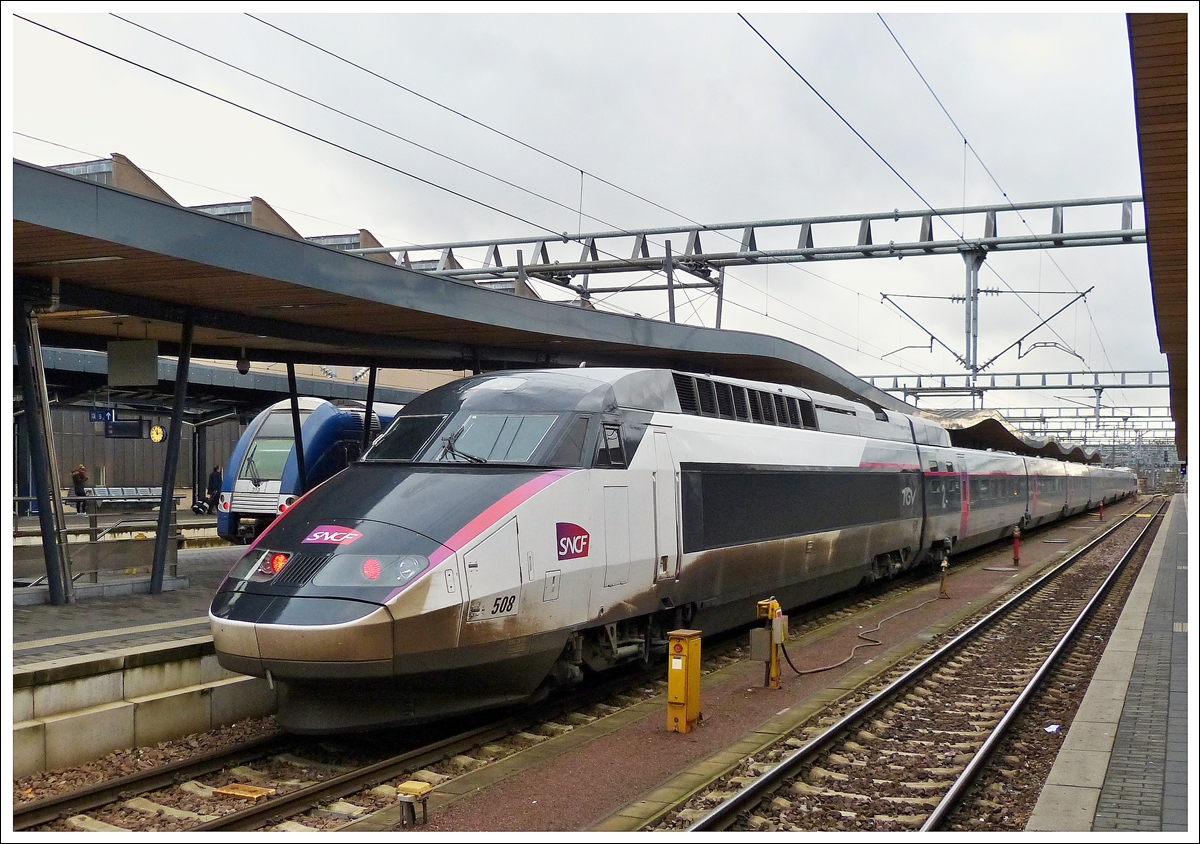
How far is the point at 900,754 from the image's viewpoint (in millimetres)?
8227

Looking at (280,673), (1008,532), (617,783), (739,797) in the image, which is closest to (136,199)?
(280,673)

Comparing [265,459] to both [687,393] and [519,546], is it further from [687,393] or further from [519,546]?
[519,546]

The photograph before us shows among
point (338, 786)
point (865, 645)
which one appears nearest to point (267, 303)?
point (338, 786)

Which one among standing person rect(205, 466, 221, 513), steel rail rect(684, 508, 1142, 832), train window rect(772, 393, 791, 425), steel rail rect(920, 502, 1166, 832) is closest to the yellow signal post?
steel rail rect(684, 508, 1142, 832)

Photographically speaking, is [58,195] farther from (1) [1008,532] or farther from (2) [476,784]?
(1) [1008,532]

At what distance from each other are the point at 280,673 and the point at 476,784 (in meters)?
1.62

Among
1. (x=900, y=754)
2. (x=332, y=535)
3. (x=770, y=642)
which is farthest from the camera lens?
(x=770, y=642)

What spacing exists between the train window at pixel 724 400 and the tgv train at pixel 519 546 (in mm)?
36

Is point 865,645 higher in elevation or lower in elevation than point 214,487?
lower

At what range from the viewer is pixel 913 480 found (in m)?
18.7

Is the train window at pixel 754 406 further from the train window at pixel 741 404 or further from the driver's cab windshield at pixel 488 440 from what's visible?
the driver's cab windshield at pixel 488 440

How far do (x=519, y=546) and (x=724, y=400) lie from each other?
4910mm

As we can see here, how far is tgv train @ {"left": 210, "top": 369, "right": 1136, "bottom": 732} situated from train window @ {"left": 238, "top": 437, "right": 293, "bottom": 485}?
11643 millimetres

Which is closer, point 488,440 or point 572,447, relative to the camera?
point 572,447
